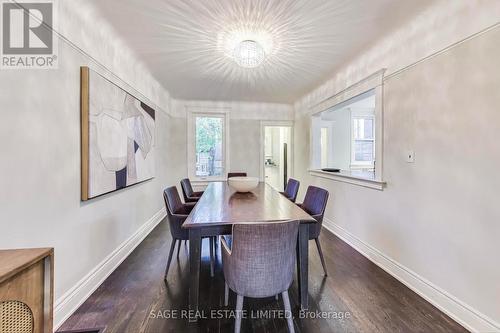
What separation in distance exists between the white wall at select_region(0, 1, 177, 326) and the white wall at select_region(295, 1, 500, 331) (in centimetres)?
296

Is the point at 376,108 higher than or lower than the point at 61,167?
higher

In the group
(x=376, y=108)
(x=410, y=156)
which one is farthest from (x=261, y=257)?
(x=376, y=108)

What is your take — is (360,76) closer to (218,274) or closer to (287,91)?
(287,91)

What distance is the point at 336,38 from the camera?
8.04ft

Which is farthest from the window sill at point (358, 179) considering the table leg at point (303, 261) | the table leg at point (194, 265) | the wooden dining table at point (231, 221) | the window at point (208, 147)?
the window at point (208, 147)

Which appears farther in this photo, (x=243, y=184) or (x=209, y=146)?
(x=209, y=146)

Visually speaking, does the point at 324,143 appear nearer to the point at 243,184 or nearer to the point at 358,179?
the point at 358,179

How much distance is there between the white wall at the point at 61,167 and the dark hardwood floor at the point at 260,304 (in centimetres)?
26

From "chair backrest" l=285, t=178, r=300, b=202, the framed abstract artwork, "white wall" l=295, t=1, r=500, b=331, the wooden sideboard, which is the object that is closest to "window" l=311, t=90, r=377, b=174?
"chair backrest" l=285, t=178, r=300, b=202

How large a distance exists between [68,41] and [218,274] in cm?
248

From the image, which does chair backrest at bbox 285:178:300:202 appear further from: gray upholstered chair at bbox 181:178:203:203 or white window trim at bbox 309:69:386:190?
gray upholstered chair at bbox 181:178:203:203

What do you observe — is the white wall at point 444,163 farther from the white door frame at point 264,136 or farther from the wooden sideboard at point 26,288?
the white door frame at point 264,136

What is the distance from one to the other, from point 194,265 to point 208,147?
388 centimetres

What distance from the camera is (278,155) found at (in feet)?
25.2
